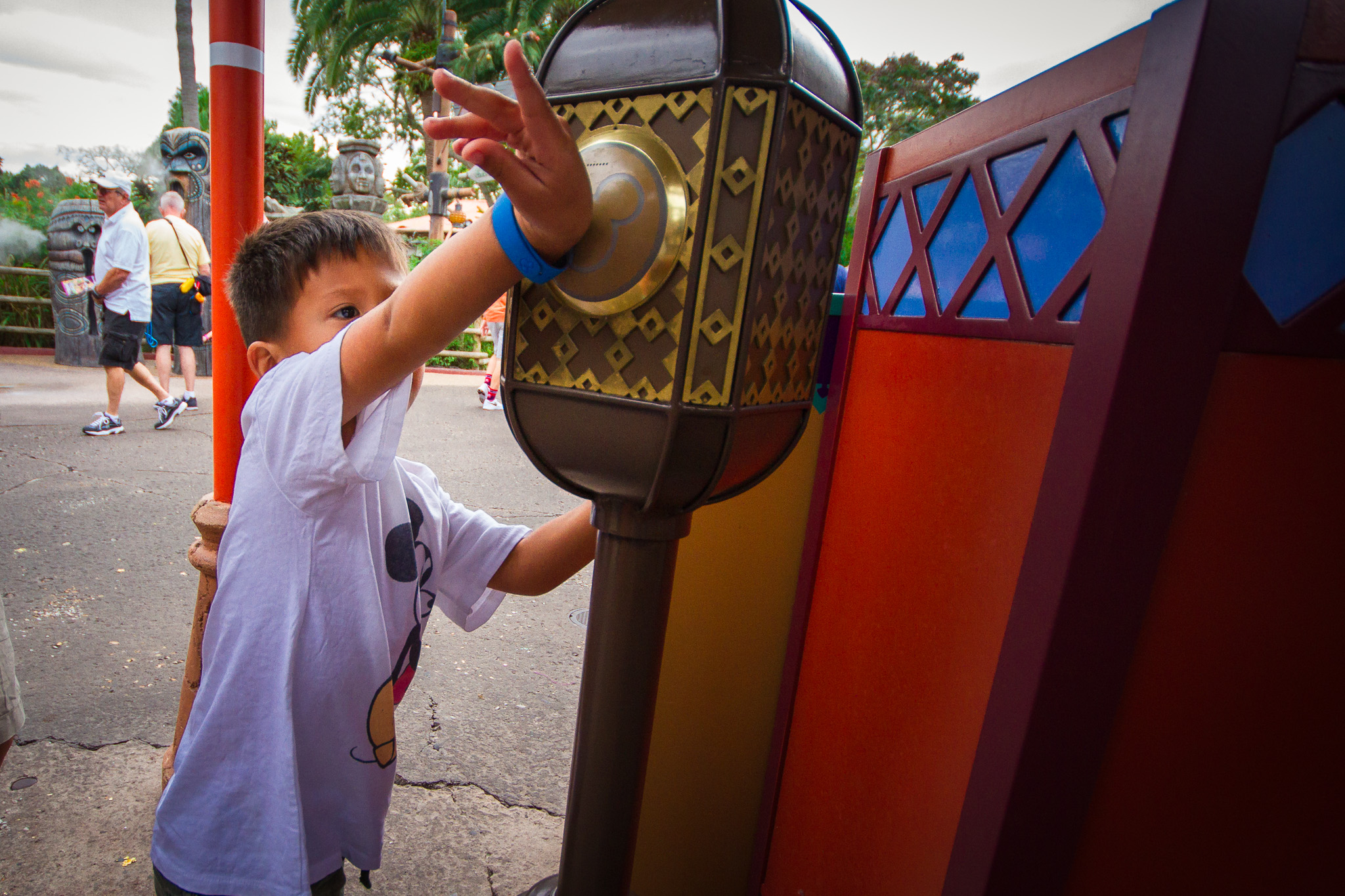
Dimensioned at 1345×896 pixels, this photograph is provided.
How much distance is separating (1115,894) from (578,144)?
712mm

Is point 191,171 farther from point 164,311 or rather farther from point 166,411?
point 166,411

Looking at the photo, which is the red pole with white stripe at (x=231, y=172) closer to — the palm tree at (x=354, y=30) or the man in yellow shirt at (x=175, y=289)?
the man in yellow shirt at (x=175, y=289)

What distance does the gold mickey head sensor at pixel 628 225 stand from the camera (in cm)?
54

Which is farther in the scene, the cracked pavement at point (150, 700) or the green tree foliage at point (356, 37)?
the green tree foliage at point (356, 37)

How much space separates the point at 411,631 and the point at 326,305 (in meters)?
0.46

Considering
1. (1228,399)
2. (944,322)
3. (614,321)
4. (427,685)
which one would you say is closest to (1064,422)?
(1228,399)

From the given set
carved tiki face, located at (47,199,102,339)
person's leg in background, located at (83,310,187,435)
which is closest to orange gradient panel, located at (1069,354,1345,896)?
person's leg in background, located at (83,310,187,435)

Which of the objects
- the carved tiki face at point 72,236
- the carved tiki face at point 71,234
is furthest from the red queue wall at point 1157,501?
the carved tiki face at point 71,234

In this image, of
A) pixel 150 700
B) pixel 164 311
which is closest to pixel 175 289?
pixel 164 311

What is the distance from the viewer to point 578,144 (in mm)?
594

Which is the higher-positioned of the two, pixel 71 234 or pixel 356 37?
pixel 356 37

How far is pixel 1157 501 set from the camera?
52 centimetres

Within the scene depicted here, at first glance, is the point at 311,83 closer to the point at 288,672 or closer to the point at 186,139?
the point at 186,139

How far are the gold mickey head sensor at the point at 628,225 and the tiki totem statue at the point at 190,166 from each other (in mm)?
9359
